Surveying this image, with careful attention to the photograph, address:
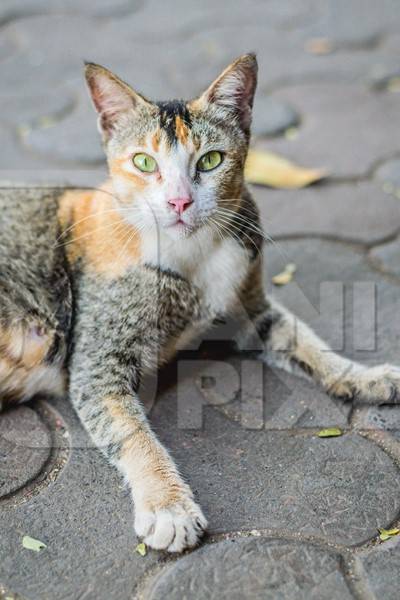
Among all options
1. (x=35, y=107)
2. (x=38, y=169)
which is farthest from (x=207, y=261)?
(x=35, y=107)

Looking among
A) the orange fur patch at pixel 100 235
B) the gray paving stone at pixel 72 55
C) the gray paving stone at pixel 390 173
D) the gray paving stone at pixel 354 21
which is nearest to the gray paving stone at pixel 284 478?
the orange fur patch at pixel 100 235

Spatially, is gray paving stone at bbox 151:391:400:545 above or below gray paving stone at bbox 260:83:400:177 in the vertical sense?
below

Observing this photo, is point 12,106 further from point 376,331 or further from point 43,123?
point 376,331

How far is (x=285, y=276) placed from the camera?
3.29 meters

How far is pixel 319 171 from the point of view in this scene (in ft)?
12.9

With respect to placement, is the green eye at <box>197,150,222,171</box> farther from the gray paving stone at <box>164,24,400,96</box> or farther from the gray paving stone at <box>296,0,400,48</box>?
the gray paving stone at <box>296,0,400,48</box>

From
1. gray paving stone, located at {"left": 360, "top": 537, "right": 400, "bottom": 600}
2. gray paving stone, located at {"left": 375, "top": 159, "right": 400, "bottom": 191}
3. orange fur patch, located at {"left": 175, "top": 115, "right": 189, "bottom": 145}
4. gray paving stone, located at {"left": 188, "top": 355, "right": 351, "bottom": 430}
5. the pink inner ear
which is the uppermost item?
the pink inner ear

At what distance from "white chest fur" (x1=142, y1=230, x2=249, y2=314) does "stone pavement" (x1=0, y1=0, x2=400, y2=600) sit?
11.8 inches

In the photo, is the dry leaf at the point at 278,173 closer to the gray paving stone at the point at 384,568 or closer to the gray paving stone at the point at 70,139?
the gray paving stone at the point at 70,139

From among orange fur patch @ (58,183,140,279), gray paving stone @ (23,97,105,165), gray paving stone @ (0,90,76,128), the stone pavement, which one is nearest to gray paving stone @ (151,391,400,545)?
the stone pavement

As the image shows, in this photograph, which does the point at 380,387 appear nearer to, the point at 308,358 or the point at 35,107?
the point at 308,358

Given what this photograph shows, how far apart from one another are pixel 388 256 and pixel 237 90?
1097 millimetres

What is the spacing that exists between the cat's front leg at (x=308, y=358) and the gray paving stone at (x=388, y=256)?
21.2 inches

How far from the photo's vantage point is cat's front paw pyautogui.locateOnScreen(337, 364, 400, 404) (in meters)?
2.67
